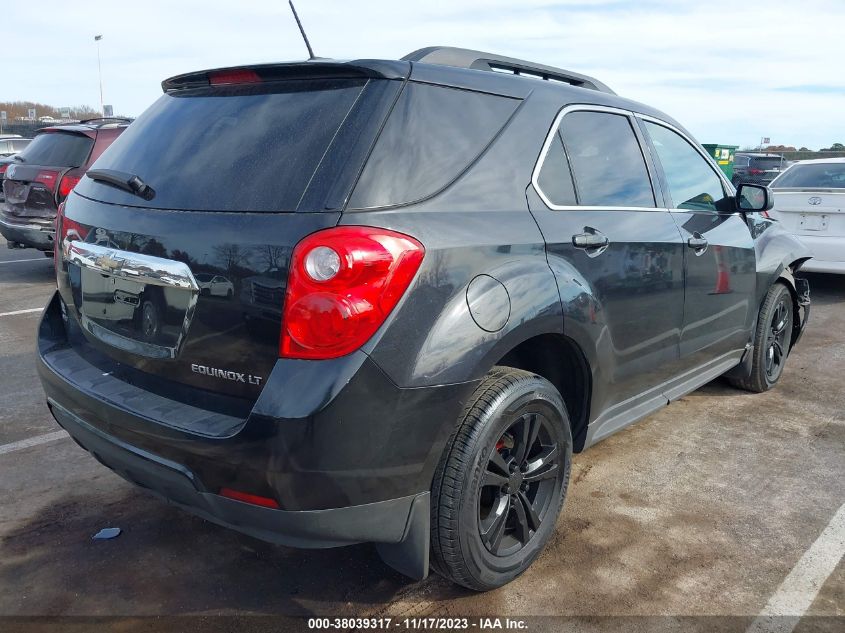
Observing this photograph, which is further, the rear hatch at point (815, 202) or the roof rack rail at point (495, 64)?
the rear hatch at point (815, 202)

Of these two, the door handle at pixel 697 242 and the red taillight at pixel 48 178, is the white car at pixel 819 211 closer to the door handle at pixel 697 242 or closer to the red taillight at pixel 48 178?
the door handle at pixel 697 242

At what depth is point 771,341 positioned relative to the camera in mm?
4805

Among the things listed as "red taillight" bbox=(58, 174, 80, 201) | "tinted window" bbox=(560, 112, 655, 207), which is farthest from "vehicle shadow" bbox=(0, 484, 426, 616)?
"red taillight" bbox=(58, 174, 80, 201)

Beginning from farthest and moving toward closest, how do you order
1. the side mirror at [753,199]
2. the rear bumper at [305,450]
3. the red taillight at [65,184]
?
the red taillight at [65,184] → the side mirror at [753,199] → the rear bumper at [305,450]

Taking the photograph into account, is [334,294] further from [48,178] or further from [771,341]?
[48,178]

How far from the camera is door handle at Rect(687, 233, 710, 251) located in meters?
3.58

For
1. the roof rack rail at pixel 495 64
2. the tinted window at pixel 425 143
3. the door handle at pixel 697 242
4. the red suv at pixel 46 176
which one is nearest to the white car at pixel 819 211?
the door handle at pixel 697 242

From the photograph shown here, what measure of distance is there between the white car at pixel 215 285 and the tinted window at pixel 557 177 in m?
1.23

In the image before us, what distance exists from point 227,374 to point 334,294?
1.41ft

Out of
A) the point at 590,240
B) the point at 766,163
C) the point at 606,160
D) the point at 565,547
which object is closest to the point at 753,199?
the point at 606,160

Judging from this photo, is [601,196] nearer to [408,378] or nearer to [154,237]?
[408,378]

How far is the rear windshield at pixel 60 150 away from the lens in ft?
27.3

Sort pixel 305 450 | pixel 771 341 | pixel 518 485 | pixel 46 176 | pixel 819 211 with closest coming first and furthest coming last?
pixel 305 450 < pixel 518 485 < pixel 771 341 < pixel 819 211 < pixel 46 176

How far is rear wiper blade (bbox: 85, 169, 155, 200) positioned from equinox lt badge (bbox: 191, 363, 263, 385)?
2.07 feet
